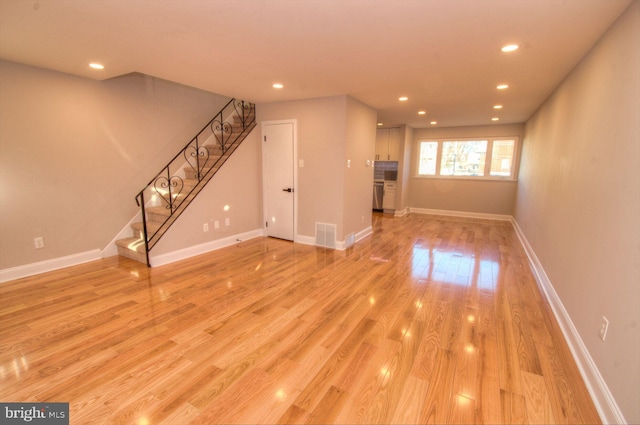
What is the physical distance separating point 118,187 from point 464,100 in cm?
578

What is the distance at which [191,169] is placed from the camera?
5074 mm

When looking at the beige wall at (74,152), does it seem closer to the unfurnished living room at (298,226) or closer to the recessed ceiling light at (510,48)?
the unfurnished living room at (298,226)

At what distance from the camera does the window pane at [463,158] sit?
7.83 m

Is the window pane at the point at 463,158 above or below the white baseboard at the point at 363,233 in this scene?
above

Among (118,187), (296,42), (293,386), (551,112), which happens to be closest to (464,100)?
(551,112)

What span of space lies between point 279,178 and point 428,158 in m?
5.24

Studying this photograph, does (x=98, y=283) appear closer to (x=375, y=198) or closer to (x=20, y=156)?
(x=20, y=156)

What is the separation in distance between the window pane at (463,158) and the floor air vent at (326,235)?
16.5 ft

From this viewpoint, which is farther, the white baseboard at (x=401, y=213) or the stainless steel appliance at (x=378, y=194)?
the stainless steel appliance at (x=378, y=194)

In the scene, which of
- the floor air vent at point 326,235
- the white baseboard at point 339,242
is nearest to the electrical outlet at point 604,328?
the white baseboard at point 339,242

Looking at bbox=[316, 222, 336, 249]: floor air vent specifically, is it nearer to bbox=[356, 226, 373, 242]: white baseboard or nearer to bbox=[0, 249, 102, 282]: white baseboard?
bbox=[356, 226, 373, 242]: white baseboard

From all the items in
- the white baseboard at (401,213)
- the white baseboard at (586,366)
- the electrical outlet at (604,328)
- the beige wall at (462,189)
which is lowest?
the white baseboard at (586,366)

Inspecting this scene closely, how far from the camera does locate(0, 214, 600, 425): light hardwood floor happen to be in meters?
1.73

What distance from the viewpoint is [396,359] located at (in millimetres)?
2148
